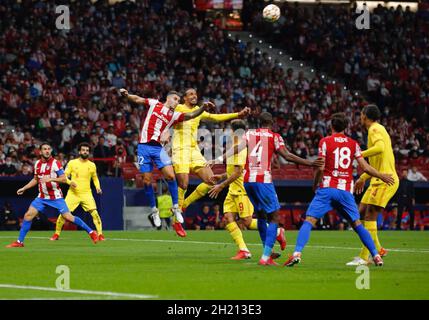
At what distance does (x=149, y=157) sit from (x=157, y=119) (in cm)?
85

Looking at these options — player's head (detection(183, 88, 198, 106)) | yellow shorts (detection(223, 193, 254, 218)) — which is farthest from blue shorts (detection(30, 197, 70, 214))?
yellow shorts (detection(223, 193, 254, 218))

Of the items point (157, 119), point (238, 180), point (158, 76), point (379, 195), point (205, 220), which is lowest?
point (205, 220)

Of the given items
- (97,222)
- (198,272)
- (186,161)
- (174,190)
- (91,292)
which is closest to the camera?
(91,292)

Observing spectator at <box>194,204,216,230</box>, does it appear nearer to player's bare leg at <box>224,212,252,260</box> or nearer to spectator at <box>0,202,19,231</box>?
spectator at <box>0,202,19,231</box>

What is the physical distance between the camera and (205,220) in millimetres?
34406

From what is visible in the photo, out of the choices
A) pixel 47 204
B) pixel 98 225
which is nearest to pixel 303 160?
pixel 47 204

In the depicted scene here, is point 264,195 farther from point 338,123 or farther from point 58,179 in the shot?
point 58,179

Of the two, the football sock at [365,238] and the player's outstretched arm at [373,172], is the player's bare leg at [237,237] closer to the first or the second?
the football sock at [365,238]

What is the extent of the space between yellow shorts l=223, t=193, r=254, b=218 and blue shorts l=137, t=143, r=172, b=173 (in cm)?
261

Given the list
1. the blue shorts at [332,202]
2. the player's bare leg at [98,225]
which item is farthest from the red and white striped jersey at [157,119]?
the blue shorts at [332,202]

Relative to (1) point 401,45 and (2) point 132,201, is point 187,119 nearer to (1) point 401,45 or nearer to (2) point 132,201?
(2) point 132,201

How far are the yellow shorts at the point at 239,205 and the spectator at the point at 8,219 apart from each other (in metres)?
15.0
